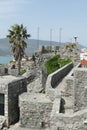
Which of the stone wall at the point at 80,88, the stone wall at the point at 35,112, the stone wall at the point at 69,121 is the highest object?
the stone wall at the point at 80,88

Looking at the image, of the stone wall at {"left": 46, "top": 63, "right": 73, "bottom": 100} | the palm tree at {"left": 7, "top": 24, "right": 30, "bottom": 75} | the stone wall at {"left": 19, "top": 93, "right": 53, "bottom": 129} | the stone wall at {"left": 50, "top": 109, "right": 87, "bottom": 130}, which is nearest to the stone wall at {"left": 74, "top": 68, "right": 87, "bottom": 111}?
the stone wall at {"left": 50, "top": 109, "right": 87, "bottom": 130}

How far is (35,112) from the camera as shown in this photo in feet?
75.3

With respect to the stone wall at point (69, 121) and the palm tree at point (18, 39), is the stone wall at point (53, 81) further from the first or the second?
the palm tree at point (18, 39)

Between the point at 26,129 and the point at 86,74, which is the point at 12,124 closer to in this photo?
the point at 26,129

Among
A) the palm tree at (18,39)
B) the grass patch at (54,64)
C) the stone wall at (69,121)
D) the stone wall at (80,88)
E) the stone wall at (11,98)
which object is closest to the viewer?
the stone wall at (69,121)

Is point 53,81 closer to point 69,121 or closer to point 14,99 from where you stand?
point 14,99

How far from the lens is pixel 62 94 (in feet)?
76.7

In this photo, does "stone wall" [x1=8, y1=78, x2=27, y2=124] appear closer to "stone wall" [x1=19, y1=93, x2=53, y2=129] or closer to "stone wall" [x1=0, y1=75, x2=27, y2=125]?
"stone wall" [x1=0, y1=75, x2=27, y2=125]

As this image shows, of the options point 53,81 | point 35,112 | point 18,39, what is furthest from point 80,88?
point 18,39

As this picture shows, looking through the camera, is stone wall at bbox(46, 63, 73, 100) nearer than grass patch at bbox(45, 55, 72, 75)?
Yes

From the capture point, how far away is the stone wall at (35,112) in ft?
74.5

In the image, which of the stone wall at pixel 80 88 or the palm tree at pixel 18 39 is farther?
the palm tree at pixel 18 39

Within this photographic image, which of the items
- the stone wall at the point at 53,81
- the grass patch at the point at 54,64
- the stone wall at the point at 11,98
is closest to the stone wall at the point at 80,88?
the stone wall at the point at 53,81

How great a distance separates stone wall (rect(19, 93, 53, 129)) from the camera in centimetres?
2270
